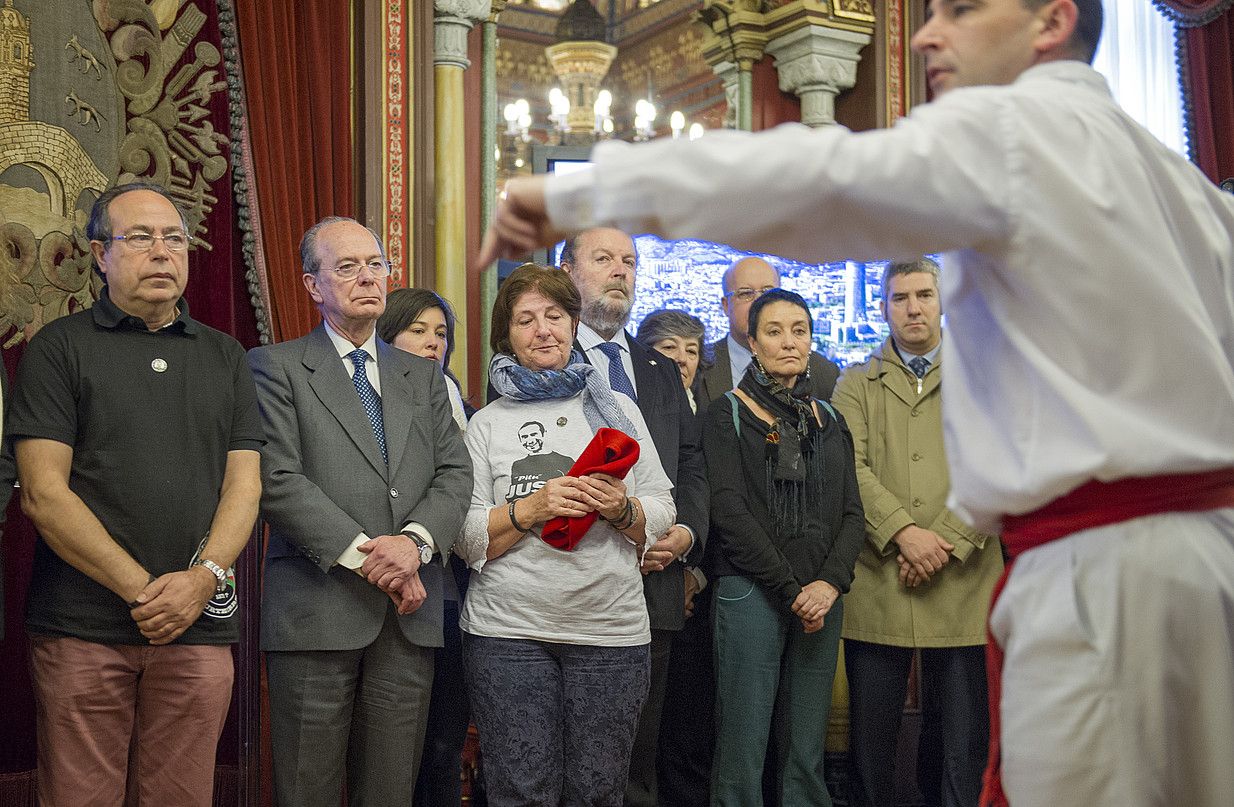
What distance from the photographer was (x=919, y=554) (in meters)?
3.49

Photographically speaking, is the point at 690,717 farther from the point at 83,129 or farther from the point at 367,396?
the point at 83,129

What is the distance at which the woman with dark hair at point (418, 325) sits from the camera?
344 cm

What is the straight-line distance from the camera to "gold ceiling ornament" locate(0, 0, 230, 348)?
3428 millimetres

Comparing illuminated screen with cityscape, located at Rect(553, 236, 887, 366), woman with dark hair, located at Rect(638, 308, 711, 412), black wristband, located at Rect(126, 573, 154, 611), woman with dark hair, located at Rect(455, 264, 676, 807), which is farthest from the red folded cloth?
illuminated screen with cityscape, located at Rect(553, 236, 887, 366)

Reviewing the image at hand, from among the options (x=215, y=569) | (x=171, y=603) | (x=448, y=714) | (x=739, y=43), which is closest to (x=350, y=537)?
(x=215, y=569)

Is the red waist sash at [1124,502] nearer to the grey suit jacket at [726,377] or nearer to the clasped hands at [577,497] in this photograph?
the clasped hands at [577,497]

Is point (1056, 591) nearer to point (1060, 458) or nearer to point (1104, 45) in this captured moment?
point (1060, 458)

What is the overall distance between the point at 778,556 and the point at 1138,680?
81.8 inches

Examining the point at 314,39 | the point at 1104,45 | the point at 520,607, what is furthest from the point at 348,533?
the point at 1104,45

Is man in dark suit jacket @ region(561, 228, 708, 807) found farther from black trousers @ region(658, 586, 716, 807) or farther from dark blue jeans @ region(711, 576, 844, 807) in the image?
dark blue jeans @ region(711, 576, 844, 807)

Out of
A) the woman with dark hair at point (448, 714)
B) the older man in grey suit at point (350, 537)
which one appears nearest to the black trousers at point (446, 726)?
the woman with dark hair at point (448, 714)

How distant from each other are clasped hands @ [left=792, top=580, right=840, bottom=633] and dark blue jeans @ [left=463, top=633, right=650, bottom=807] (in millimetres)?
616

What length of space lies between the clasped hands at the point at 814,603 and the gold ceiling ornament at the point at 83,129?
203cm

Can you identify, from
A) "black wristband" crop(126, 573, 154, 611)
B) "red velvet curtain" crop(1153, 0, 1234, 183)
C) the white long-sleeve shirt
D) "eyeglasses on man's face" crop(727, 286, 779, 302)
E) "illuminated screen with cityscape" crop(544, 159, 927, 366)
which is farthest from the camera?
"red velvet curtain" crop(1153, 0, 1234, 183)
